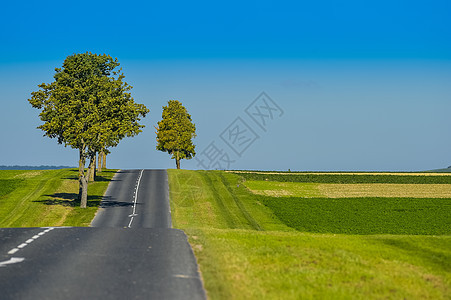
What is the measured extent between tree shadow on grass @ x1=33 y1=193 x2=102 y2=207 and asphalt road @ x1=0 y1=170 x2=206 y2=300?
4242 centimetres

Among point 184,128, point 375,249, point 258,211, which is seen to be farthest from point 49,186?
point 375,249

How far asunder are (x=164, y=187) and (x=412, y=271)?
66396 mm

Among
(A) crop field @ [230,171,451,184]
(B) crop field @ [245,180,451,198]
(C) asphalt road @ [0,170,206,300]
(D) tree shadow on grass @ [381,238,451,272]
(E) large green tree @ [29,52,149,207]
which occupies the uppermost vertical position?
(E) large green tree @ [29,52,149,207]

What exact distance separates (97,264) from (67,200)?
176 feet

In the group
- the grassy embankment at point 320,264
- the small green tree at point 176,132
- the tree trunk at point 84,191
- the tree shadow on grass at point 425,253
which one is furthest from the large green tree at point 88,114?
the small green tree at point 176,132

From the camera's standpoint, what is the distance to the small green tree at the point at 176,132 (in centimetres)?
11644

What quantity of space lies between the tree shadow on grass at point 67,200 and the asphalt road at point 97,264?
42418 millimetres

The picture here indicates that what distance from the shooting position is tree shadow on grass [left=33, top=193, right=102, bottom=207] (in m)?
64.3

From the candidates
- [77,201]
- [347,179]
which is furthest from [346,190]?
[77,201]

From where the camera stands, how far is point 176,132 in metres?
116

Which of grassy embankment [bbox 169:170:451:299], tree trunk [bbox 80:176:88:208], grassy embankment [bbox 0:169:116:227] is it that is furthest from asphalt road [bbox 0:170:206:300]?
tree trunk [bbox 80:176:88:208]

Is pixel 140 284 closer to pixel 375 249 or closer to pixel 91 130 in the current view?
pixel 375 249

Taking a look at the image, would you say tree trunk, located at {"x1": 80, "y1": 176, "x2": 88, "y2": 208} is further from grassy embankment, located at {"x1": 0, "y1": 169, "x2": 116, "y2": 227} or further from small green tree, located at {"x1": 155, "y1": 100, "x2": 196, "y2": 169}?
small green tree, located at {"x1": 155, "y1": 100, "x2": 196, "y2": 169}

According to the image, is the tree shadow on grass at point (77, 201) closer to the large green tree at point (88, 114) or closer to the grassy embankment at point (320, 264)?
the large green tree at point (88, 114)
